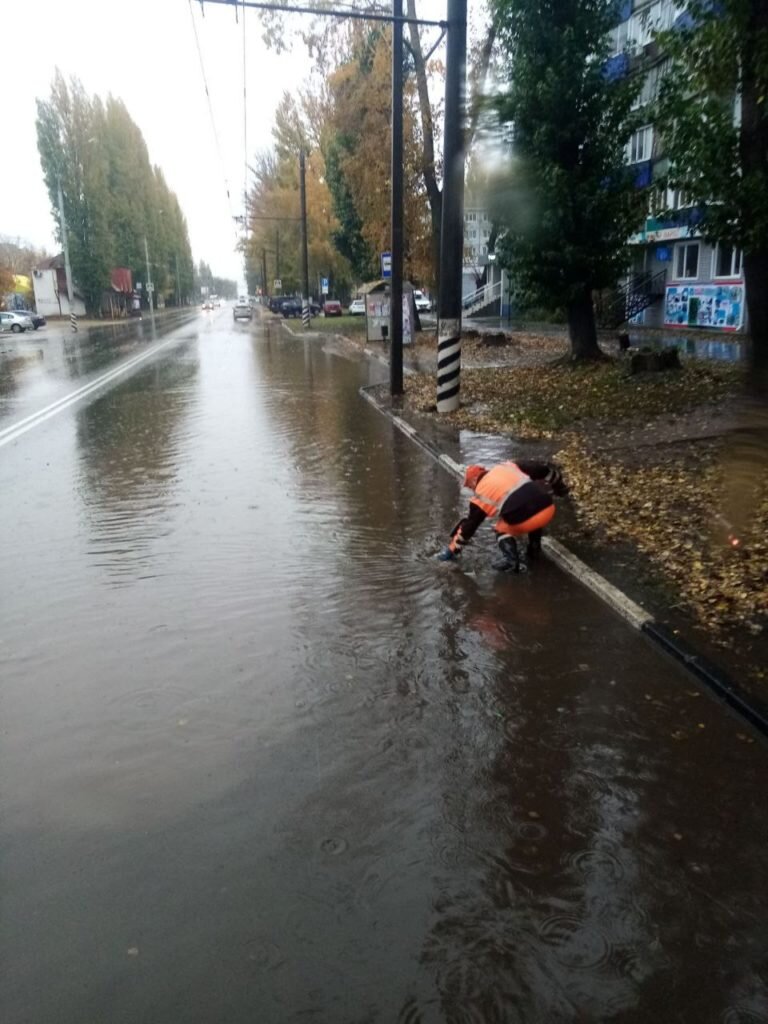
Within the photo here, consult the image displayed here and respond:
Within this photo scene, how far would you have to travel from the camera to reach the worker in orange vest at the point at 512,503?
6.34 meters

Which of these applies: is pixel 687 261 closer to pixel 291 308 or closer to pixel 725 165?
pixel 725 165

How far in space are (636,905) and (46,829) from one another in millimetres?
2432

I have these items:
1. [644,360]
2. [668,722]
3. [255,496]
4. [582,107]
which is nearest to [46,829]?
[668,722]

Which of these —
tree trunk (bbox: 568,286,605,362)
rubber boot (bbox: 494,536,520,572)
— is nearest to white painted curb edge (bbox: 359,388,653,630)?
rubber boot (bbox: 494,536,520,572)

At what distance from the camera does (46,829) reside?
11.4ft

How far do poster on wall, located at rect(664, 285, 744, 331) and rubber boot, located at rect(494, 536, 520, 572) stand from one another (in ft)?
78.8

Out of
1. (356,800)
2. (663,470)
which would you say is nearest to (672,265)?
(663,470)

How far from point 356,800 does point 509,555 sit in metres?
3.33

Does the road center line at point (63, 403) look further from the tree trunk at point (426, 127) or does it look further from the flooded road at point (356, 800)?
the tree trunk at point (426, 127)

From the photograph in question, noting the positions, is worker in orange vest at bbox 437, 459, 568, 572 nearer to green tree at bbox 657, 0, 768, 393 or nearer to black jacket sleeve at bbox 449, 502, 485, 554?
black jacket sleeve at bbox 449, 502, 485, 554

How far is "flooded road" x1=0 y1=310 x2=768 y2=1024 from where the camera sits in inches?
106

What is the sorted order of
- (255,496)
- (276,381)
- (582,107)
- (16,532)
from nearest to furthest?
1. (16,532)
2. (255,496)
3. (582,107)
4. (276,381)

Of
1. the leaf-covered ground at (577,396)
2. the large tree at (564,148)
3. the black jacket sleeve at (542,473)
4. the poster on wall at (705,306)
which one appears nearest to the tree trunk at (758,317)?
the leaf-covered ground at (577,396)

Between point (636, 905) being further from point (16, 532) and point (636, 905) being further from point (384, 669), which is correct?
point (16, 532)
